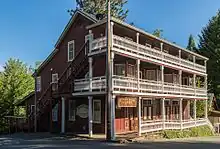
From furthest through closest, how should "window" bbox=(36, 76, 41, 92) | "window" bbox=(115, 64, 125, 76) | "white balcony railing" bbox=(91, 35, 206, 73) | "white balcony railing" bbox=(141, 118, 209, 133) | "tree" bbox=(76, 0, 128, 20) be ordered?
"tree" bbox=(76, 0, 128, 20), "window" bbox=(36, 76, 41, 92), "window" bbox=(115, 64, 125, 76), "white balcony railing" bbox=(141, 118, 209, 133), "white balcony railing" bbox=(91, 35, 206, 73)

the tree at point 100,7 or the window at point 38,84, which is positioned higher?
the tree at point 100,7

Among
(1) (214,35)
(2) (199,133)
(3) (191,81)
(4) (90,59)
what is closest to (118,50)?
(4) (90,59)

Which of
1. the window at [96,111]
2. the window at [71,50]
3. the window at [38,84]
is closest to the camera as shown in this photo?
the window at [96,111]

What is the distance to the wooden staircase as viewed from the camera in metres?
26.5

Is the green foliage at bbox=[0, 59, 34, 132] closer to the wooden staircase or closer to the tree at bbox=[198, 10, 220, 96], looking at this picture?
the wooden staircase

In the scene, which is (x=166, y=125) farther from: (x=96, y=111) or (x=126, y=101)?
(x=126, y=101)

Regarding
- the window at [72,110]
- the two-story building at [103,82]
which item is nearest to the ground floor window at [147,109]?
the two-story building at [103,82]

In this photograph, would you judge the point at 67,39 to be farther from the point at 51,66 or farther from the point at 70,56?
the point at 51,66

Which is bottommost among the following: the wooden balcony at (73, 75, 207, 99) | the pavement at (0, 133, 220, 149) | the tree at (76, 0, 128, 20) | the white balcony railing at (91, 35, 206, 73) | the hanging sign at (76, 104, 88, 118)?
the pavement at (0, 133, 220, 149)

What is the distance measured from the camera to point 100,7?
5275 cm

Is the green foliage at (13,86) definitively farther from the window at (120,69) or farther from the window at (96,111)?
the window at (120,69)

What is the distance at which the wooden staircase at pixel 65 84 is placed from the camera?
26.5 m

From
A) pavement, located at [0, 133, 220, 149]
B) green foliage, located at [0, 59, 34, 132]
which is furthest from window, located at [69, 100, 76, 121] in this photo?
green foliage, located at [0, 59, 34, 132]

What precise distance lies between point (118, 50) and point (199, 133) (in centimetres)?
1487
